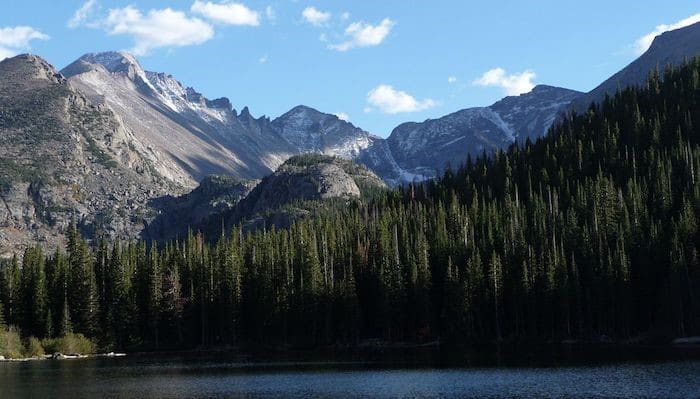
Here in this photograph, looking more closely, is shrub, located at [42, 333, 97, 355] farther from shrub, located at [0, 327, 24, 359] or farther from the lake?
the lake

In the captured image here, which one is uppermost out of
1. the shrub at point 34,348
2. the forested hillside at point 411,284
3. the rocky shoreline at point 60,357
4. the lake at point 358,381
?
the forested hillside at point 411,284

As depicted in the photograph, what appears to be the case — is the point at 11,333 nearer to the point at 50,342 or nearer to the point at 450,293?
the point at 50,342

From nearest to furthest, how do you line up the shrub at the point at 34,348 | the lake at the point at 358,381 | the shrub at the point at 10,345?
the lake at the point at 358,381
the shrub at the point at 10,345
the shrub at the point at 34,348

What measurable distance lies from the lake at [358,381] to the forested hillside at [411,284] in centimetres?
3941

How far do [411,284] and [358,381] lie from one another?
6303 cm

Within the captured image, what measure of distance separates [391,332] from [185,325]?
41.8m

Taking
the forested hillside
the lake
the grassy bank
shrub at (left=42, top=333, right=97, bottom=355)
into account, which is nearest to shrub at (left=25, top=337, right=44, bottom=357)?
the grassy bank

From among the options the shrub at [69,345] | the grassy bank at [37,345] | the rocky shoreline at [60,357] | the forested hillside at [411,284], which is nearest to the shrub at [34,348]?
the grassy bank at [37,345]

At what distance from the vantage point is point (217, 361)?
429ft

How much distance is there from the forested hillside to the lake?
129 ft

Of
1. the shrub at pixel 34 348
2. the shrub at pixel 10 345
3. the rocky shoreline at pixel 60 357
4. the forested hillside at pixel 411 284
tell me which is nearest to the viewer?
the rocky shoreline at pixel 60 357

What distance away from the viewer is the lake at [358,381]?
7781 cm

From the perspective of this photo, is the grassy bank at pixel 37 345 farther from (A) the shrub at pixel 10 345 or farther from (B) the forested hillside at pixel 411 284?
(B) the forested hillside at pixel 411 284

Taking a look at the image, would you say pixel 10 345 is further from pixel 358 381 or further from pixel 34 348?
pixel 358 381
